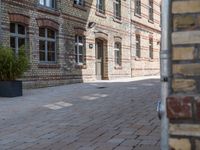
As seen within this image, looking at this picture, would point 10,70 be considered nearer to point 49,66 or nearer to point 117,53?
point 49,66

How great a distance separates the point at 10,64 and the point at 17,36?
3345 mm

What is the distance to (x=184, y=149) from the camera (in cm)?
344

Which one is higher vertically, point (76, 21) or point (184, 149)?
point (76, 21)

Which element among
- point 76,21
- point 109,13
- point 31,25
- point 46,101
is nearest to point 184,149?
point 46,101

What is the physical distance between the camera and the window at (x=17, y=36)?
Result: 17.4 metres

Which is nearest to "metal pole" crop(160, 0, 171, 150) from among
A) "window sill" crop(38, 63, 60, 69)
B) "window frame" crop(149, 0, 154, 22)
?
"window sill" crop(38, 63, 60, 69)

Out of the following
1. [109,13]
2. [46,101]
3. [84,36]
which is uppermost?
[109,13]

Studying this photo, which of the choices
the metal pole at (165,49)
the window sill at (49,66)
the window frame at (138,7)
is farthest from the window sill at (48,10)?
the metal pole at (165,49)

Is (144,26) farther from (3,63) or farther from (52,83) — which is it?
(3,63)

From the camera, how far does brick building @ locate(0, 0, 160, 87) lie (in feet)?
59.2

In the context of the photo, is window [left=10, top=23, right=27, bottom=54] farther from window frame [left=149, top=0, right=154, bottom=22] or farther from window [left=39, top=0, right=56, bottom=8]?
window frame [left=149, top=0, right=154, bottom=22]

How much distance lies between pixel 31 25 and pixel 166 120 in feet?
50.5

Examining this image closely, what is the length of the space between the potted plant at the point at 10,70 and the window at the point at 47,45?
4346 millimetres

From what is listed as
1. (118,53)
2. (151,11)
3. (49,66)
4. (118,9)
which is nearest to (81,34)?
(49,66)
